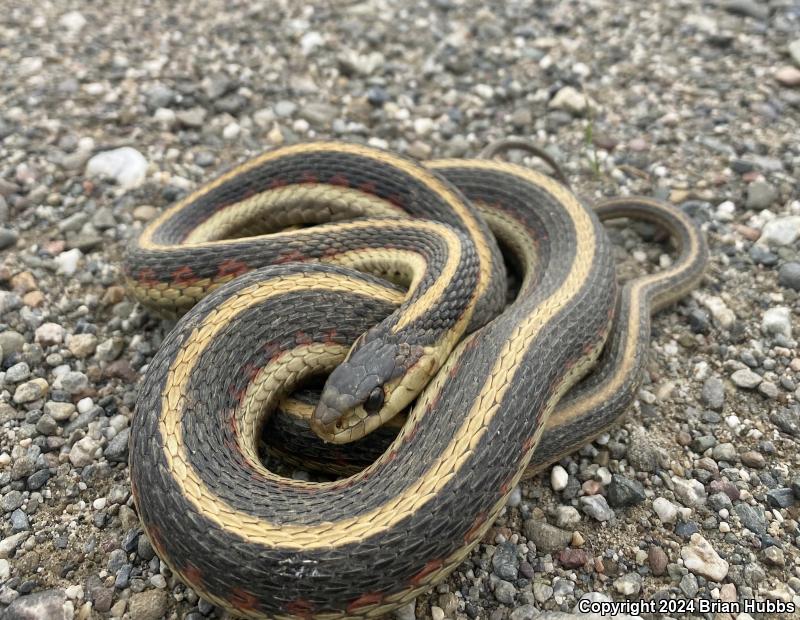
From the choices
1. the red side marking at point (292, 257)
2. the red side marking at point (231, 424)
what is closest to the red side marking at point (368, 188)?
the red side marking at point (292, 257)

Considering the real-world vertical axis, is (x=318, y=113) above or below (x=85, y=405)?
above

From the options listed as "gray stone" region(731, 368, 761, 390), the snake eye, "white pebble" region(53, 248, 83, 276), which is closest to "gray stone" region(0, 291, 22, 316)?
"white pebble" region(53, 248, 83, 276)

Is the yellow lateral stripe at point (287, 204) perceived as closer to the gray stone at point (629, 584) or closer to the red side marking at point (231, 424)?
the red side marking at point (231, 424)

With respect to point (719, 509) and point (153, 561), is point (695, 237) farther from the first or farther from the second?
point (153, 561)

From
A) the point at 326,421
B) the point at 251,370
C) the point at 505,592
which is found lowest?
the point at 505,592

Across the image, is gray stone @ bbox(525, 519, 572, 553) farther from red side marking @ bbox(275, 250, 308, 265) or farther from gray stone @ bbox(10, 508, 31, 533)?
gray stone @ bbox(10, 508, 31, 533)

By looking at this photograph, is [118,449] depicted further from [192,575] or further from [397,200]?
[397,200]

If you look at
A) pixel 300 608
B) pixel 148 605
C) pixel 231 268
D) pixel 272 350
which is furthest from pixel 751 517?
pixel 231 268
